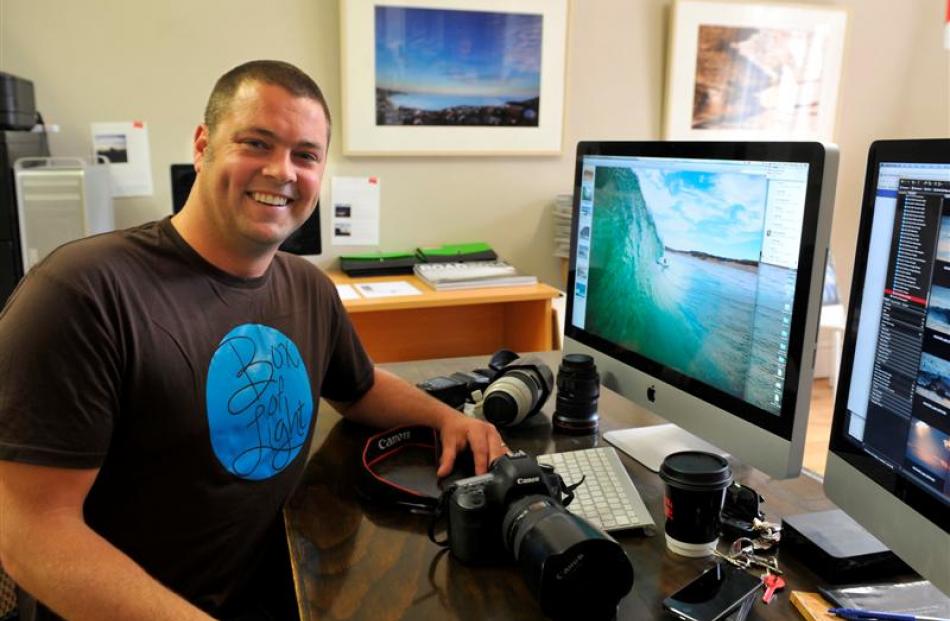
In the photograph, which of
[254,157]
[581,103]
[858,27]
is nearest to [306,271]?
[254,157]

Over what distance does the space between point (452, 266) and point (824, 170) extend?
6.47ft

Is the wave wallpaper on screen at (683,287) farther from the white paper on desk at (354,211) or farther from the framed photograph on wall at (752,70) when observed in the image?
the framed photograph on wall at (752,70)

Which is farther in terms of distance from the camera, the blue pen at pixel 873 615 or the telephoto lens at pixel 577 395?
the telephoto lens at pixel 577 395

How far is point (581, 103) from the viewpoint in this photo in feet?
10.4

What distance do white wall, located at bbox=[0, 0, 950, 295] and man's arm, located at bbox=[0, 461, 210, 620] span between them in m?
2.05

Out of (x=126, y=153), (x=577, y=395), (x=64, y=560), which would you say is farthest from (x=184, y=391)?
(x=126, y=153)

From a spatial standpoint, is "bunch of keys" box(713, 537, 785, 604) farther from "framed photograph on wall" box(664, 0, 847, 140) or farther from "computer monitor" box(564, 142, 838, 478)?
"framed photograph on wall" box(664, 0, 847, 140)

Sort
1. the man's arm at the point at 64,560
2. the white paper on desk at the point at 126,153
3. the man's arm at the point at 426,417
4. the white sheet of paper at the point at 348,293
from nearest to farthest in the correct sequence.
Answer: the man's arm at the point at 64,560 → the man's arm at the point at 426,417 → the white sheet of paper at the point at 348,293 → the white paper on desk at the point at 126,153

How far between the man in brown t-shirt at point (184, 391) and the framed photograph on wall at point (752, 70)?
2344 mm

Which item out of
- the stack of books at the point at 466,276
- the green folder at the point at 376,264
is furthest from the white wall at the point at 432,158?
the stack of books at the point at 466,276

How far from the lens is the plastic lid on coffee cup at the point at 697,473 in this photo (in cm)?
92

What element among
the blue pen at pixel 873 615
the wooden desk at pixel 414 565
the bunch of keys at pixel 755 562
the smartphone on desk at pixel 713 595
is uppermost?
the blue pen at pixel 873 615

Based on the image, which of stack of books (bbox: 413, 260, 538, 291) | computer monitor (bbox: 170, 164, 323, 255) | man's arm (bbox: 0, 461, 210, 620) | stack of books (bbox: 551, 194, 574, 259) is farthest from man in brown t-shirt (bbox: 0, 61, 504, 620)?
stack of books (bbox: 551, 194, 574, 259)

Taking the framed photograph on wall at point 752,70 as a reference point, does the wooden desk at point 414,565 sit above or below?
below
